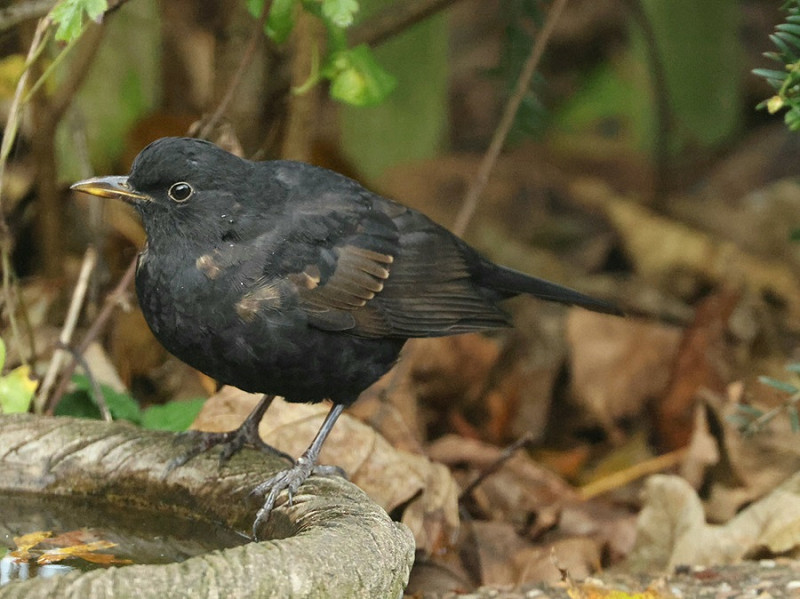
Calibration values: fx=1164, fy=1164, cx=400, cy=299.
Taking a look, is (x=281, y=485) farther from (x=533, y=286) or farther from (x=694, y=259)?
(x=694, y=259)

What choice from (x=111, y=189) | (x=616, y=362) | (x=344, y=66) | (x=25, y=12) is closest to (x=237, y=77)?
(x=344, y=66)

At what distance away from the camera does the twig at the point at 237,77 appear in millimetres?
3861

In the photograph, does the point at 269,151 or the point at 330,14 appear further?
the point at 269,151

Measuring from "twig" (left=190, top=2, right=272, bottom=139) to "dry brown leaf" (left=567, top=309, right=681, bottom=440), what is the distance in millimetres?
2360

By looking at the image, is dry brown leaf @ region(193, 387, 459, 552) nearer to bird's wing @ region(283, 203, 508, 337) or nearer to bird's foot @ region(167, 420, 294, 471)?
bird's foot @ region(167, 420, 294, 471)

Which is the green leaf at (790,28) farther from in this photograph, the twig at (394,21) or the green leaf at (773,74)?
the twig at (394,21)

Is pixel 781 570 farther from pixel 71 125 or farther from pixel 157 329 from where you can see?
pixel 71 125

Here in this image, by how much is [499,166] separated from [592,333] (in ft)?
10.7

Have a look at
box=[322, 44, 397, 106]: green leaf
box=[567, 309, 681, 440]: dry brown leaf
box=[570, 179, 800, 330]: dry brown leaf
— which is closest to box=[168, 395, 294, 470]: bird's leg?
box=[322, 44, 397, 106]: green leaf

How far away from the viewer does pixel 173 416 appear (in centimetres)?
412

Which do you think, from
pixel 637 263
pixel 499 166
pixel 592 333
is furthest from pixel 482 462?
pixel 499 166

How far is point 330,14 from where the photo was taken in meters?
3.21

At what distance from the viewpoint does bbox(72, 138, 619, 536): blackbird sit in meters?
3.29

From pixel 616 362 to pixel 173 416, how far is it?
101 inches
